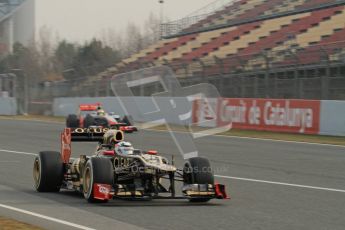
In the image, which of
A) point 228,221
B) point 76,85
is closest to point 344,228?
point 228,221

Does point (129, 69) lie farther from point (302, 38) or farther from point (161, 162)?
point (161, 162)

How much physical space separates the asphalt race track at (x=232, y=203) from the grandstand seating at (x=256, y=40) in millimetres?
11851

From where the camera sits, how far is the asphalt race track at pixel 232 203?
27.1 feet

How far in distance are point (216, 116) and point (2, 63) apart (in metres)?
45.7

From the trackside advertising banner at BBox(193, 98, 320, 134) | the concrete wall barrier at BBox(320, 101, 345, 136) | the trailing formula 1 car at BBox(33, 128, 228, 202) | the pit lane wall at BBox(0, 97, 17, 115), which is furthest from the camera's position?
the pit lane wall at BBox(0, 97, 17, 115)

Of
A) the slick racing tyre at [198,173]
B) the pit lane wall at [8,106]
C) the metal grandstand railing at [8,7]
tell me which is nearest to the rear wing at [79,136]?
the slick racing tyre at [198,173]

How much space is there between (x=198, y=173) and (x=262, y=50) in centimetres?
3157

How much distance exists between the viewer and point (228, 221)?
8406 mm

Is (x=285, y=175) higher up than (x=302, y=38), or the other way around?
(x=302, y=38)

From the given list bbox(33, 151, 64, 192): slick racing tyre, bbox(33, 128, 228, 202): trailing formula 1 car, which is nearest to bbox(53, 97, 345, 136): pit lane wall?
bbox(33, 151, 64, 192): slick racing tyre

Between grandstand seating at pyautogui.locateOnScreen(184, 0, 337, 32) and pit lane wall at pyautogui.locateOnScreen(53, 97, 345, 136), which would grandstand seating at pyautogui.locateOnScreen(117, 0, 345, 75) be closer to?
grandstand seating at pyautogui.locateOnScreen(184, 0, 337, 32)

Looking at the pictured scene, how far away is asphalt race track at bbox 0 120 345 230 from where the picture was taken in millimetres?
8273

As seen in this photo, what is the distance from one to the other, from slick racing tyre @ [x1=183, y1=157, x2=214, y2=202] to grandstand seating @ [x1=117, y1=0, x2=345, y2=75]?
59.2 ft

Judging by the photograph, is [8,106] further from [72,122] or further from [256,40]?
[72,122]
